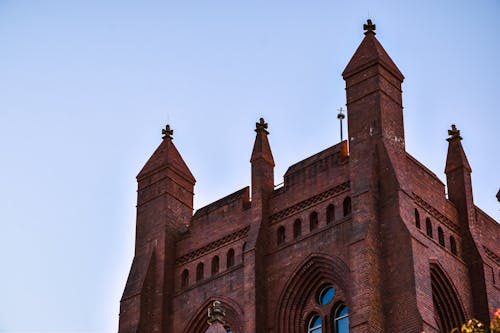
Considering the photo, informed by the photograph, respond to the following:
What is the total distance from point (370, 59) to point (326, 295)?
807 centimetres

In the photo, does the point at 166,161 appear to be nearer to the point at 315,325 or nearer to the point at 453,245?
the point at 315,325

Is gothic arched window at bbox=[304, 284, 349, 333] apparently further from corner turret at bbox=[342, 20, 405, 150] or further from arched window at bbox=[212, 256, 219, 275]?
corner turret at bbox=[342, 20, 405, 150]

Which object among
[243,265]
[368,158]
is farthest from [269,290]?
[368,158]

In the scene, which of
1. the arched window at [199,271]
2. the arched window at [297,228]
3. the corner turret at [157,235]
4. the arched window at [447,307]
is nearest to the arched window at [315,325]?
the arched window at [297,228]

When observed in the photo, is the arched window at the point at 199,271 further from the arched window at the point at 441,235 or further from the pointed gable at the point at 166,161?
the arched window at the point at 441,235

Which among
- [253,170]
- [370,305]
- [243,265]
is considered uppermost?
[253,170]

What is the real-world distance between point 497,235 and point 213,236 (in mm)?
10073

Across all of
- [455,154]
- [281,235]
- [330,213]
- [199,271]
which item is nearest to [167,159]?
[199,271]

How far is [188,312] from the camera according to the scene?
5459cm

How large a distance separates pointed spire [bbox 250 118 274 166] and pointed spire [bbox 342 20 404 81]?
407cm

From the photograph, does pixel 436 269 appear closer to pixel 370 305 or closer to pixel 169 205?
pixel 370 305

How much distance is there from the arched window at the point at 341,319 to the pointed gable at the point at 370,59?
26.4ft

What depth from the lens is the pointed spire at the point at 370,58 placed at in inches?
2064

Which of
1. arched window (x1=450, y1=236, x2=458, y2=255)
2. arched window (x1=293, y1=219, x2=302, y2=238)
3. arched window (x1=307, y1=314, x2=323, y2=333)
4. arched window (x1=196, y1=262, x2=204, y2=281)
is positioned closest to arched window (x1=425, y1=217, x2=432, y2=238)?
arched window (x1=450, y1=236, x2=458, y2=255)
